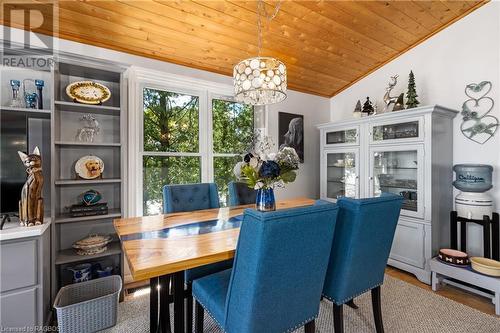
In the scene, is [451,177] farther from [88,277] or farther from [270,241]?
[88,277]

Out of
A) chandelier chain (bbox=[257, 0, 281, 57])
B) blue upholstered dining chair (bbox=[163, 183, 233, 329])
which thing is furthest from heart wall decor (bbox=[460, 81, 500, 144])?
blue upholstered dining chair (bbox=[163, 183, 233, 329])

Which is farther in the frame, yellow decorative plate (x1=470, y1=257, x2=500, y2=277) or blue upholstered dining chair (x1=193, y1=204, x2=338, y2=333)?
yellow decorative plate (x1=470, y1=257, x2=500, y2=277)

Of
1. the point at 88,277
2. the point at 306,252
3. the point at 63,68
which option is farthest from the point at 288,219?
the point at 63,68

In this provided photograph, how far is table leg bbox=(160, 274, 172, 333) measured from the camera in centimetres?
127

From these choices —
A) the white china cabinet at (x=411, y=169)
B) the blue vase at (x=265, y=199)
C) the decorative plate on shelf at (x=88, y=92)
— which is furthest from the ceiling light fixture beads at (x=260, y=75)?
the white china cabinet at (x=411, y=169)

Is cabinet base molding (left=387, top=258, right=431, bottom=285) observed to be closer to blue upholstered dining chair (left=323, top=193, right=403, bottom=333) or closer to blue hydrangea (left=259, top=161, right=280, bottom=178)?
blue upholstered dining chair (left=323, top=193, right=403, bottom=333)

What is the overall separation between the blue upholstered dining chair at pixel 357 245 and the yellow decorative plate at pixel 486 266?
1.33m

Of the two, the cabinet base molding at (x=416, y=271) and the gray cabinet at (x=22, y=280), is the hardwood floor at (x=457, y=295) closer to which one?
the cabinet base molding at (x=416, y=271)

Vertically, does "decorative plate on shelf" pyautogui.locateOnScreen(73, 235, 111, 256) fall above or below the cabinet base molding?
above

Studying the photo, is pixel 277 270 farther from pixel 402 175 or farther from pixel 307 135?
pixel 307 135

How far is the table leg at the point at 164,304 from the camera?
127cm

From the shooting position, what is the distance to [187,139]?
2920 mm

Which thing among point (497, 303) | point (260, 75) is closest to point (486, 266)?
point (497, 303)

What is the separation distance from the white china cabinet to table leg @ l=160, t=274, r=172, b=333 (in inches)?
100
